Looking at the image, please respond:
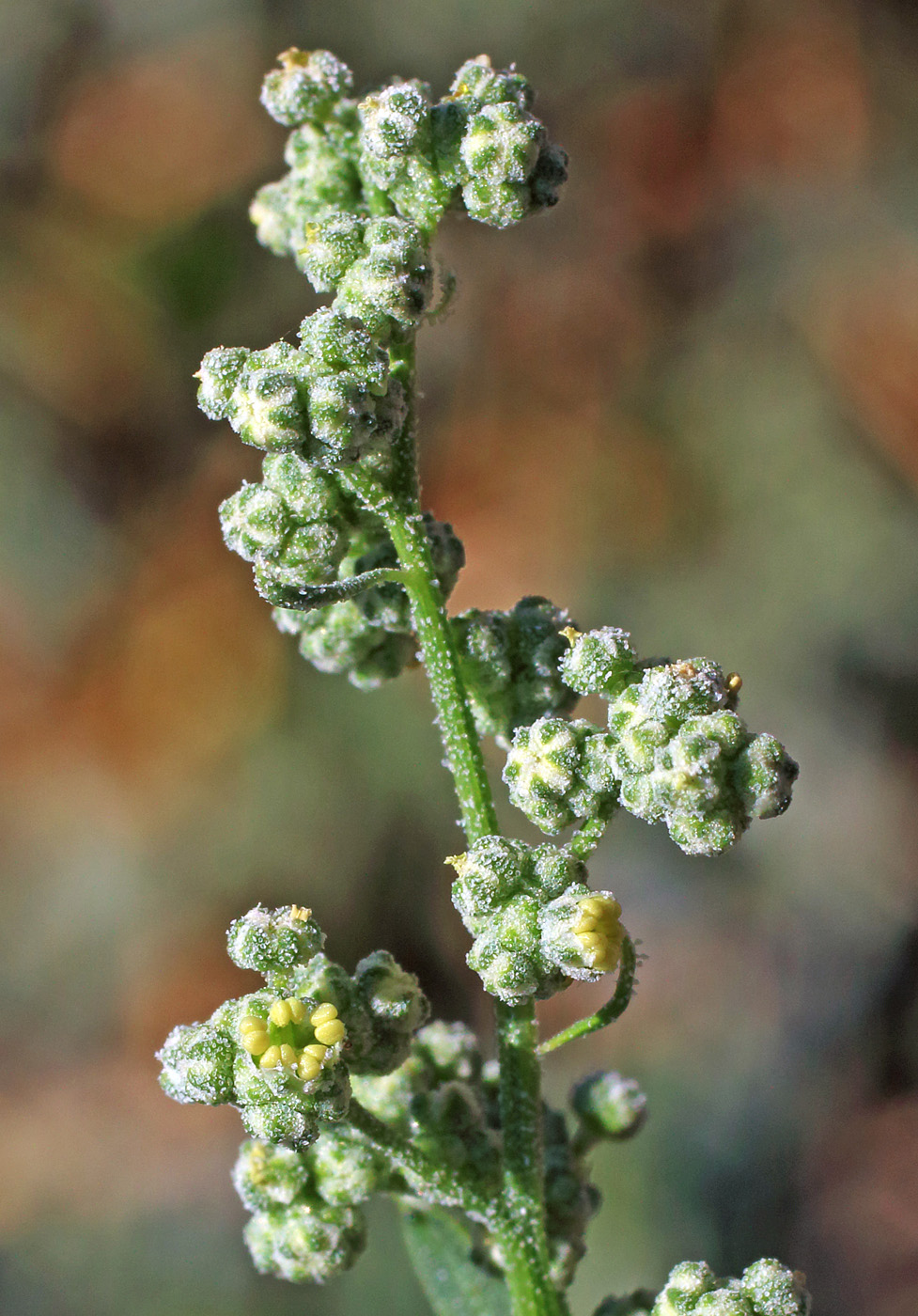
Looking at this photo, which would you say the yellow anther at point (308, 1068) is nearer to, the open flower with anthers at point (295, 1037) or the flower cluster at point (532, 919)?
the open flower with anthers at point (295, 1037)

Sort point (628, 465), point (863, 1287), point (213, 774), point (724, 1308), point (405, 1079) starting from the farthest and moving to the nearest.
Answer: point (628, 465) < point (213, 774) < point (863, 1287) < point (405, 1079) < point (724, 1308)

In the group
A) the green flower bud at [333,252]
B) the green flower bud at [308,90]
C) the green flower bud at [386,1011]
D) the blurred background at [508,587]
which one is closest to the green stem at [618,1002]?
the green flower bud at [386,1011]

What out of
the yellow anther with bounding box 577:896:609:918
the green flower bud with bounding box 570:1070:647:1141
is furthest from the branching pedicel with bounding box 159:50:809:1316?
the green flower bud with bounding box 570:1070:647:1141

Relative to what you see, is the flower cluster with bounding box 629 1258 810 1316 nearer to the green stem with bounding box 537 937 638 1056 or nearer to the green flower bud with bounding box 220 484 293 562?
the green stem with bounding box 537 937 638 1056

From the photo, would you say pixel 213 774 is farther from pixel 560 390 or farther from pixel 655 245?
pixel 655 245

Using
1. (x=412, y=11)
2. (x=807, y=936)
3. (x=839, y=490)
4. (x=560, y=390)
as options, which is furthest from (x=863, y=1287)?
(x=412, y=11)

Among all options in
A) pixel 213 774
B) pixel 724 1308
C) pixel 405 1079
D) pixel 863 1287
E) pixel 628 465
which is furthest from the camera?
pixel 628 465

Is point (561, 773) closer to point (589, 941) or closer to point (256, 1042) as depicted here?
point (589, 941)
